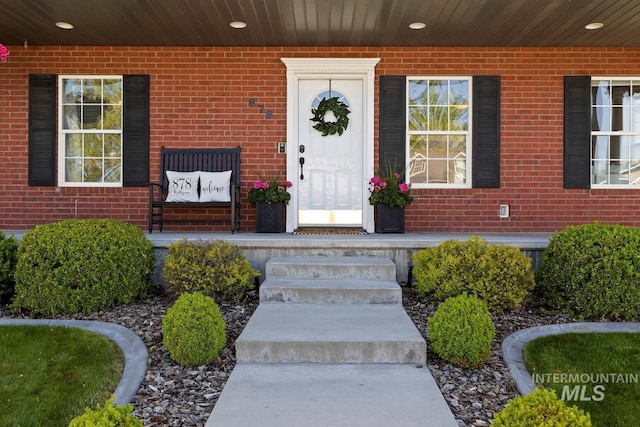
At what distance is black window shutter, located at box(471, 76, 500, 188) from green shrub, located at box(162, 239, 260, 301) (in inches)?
142

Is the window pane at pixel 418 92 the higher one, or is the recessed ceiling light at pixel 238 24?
the recessed ceiling light at pixel 238 24

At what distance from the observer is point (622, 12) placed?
17.3 feet

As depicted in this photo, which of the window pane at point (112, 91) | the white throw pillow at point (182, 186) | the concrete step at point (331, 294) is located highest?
the window pane at point (112, 91)

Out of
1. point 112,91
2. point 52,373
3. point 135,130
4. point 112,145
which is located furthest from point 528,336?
point 112,91

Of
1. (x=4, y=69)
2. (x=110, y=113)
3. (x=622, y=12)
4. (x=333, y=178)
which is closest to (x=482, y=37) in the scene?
(x=622, y=12)

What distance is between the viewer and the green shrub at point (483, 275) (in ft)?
12.7

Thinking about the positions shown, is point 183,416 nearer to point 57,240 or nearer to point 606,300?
point 57,240

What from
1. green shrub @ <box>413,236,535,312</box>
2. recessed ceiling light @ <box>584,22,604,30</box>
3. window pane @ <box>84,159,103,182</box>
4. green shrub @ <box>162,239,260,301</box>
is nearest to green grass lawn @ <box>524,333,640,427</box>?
green shrub @ <box>413,236,535,312</box>

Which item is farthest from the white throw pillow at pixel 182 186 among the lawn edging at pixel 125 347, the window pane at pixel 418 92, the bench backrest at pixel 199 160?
the window pane at pixel 418 92

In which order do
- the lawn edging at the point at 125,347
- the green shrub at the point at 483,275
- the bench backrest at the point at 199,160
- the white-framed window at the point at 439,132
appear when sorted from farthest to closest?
the white-framed window at the point at 439,132 < the bench backrest at the point at 199,160 < the green shrub at the point at 483,275 < the lawn edging at the point at 125,347

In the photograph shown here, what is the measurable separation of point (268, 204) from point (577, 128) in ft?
13.5

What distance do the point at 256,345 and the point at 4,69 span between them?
18.8 feet

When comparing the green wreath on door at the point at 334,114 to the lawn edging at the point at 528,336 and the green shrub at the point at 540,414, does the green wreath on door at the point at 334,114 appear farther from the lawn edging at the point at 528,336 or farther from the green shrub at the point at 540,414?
the green shrub at the point at 540,414

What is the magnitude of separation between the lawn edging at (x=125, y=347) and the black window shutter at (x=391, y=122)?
13.0ft
